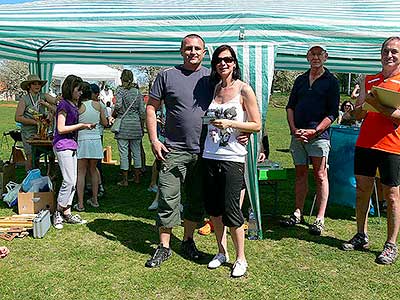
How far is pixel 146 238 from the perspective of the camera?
4.30 m

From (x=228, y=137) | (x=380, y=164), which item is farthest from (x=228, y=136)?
(x=380, y=164)

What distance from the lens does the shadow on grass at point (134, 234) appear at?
4004 millimetres

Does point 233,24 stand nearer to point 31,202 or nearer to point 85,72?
point 31,202

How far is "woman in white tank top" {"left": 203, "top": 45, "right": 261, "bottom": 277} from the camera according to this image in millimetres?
3229

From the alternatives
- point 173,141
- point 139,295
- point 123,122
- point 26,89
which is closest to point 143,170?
point 123,122

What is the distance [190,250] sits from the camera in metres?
3.81

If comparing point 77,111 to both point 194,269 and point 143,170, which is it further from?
point 143,170

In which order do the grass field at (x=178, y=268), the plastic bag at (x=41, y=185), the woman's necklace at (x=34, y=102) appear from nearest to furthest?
the grass field at (x=178, y=268) < the plastic bag at (x=41, y=185) < the woman's necklace at (x=34, y=102)

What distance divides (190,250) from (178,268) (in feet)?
0.87

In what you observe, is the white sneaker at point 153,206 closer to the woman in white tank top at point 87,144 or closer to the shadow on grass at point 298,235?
the woman in white tank top at point 87,144

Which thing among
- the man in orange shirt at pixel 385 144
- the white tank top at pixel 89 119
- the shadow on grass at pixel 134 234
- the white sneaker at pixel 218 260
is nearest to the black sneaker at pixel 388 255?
the man in orange shirt at pixel 385 144

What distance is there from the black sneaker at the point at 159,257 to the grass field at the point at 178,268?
0.05 metres

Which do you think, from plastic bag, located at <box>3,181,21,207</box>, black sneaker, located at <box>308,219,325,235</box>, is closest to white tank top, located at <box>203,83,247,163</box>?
black sneaker, located at <box>308,219,325,235</box>

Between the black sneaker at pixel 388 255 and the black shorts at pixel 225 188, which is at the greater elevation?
the black shorts at pixel 225 188
